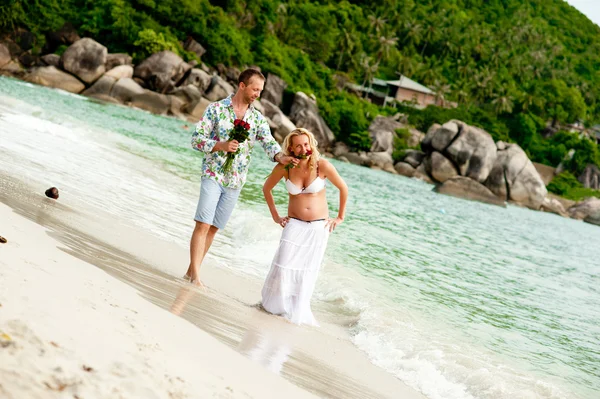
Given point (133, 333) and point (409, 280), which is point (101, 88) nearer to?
point (409, 280)

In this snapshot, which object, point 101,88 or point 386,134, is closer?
point 101,88

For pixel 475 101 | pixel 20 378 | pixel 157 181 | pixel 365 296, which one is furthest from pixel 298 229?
pixel 475 101

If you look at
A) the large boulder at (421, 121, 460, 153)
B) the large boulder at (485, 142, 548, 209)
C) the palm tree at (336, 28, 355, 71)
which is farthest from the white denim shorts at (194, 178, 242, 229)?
the palm tree at (336, 28, 355, 71)

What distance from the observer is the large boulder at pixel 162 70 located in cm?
5349

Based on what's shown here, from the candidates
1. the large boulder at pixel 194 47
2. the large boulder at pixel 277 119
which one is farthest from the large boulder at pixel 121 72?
the large boulder at pixel 194 47

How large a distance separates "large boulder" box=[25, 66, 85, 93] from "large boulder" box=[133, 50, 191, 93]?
18.7 ft

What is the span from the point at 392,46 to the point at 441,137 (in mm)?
37583

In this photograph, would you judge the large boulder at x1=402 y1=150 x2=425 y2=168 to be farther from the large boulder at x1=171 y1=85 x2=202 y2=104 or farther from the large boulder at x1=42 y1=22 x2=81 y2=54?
the large boulder at x1=42 y1=22 x2=81 y2=54

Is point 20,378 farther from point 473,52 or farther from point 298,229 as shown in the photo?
point 473,52

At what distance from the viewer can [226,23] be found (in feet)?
226

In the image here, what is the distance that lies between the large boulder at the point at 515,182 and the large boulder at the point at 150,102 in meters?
28.2

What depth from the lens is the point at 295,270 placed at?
640 cm

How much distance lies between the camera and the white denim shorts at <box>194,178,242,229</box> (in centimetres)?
651

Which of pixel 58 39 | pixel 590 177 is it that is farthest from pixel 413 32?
pixel 58 39
